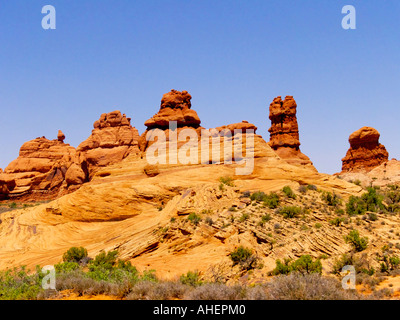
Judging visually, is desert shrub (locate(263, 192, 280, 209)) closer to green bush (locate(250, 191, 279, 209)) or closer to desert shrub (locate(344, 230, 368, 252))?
green bush (locate(250, 191, 279, 209))

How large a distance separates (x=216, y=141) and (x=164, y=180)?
508cm

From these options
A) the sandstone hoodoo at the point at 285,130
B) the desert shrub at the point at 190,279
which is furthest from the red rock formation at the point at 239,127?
the sandstone hoodoo at the point at 285,130

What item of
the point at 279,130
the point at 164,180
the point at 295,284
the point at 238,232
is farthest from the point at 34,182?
the point at 295,284

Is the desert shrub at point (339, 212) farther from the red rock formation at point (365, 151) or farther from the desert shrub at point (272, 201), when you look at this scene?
the red rock formation at point (365, 151)

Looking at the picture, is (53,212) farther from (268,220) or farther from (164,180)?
(268,220)

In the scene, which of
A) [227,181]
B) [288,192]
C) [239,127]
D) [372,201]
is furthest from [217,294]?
[239,127]

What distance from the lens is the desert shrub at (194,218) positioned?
2000 cm

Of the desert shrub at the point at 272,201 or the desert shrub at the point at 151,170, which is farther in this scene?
the desert shrub at the point at 151,170

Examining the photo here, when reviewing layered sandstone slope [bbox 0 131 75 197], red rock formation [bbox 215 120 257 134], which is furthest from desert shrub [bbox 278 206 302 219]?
layered sandstone slope [bbox 0 131 75 197]

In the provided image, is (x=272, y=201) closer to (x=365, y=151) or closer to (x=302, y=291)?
(x=302, y=291)

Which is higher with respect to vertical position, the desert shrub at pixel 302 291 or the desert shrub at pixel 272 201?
the desert shrub at pixel 272 201

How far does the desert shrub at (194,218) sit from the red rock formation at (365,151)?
2612 inches

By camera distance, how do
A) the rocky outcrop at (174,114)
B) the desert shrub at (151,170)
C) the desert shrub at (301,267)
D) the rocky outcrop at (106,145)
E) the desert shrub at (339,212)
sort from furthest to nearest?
the rocky outcrop at (106,145) < the rocky outcrop at (174,114) < the desert shrub at (151,170) < the desert shrub at (339,212) < the desert shrub at (301,267)

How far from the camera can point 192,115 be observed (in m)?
35.3
